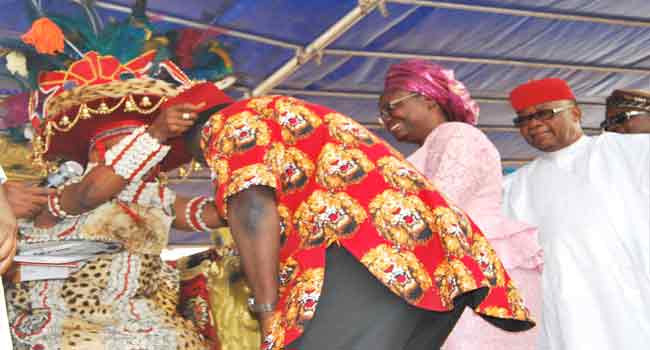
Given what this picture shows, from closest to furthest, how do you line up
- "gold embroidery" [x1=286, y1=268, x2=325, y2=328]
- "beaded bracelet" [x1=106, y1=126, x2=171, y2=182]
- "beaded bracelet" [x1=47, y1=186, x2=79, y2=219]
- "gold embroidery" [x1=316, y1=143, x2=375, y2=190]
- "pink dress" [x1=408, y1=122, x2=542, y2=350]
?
"gold embroidery" [x1=286, y1=268, x2=325, y2=328], "gold embroidery" [x1=316, y1=143, x2=375, y2=190], "beaded bracelet" [x1=106, y1=126, x2=171, y2=182], "beaded bracelet" [x1=47, y1=186, x2=79, y2=219], "pink dress" [x1=408, y1=122, x2=542, y2=350]

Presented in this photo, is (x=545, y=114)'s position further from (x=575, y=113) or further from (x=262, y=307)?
(x=262, y=307)

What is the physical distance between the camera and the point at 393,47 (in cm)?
750

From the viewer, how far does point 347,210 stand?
2564 mm

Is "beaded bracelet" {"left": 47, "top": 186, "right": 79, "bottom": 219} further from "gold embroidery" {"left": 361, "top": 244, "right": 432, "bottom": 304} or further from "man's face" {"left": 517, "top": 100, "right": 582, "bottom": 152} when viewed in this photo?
"man's face" {"left": 517, "top": 100, "right": 582, "bottom": 152}

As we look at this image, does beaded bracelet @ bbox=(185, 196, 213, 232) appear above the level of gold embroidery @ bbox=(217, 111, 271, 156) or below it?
below

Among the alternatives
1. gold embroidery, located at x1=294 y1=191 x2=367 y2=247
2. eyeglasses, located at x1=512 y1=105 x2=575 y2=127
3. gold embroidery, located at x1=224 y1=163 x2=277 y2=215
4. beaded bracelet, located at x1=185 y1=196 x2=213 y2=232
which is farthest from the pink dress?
gold embroidery, located at x1=224 y1=163 x2=277 y2=215

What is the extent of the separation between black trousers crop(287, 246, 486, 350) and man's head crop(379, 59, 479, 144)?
5.19 feet

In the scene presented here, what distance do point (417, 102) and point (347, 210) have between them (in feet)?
5.18

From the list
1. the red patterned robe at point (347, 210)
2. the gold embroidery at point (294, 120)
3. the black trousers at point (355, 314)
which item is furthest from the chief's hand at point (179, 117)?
the black trousers at point (355, 314)

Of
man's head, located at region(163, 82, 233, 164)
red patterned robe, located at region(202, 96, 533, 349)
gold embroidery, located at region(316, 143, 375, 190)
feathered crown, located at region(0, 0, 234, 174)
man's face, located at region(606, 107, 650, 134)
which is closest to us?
red patterned robe, located at region(202, 96, 533, 349)

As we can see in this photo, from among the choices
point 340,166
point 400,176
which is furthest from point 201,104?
point 400,176

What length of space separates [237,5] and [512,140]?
5.01 metres

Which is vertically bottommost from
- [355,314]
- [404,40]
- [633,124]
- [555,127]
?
[355,314]

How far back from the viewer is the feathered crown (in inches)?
151
